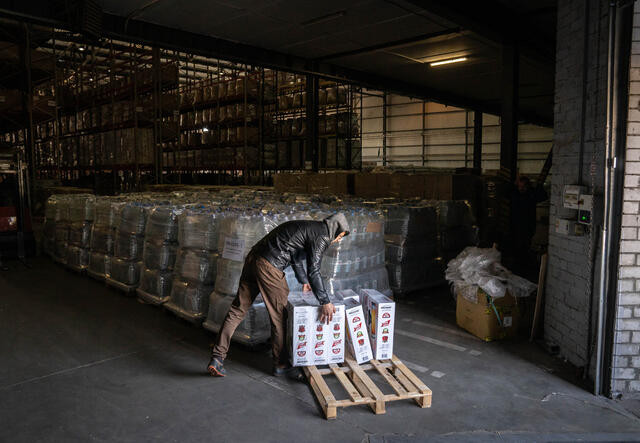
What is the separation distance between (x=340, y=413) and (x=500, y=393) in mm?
1495

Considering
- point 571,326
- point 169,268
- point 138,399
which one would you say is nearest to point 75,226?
point 169,268

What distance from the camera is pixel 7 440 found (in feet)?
11.1

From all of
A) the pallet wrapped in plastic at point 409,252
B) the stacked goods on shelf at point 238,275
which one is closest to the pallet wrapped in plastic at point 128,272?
the stacked goods on shelf at point 238,275

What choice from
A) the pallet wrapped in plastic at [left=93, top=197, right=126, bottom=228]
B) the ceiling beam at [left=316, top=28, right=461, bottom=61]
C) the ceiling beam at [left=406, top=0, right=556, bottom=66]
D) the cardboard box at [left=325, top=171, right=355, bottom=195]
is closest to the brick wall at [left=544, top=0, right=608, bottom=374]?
the ceiling beam at [left=406, top=0, right=556, bottom=66]

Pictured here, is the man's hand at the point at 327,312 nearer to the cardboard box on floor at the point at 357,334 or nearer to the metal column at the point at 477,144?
the cardboard box on floor at the point at 357,334

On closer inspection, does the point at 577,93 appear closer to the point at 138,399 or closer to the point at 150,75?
the point at 138,399

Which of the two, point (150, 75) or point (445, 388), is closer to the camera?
point (445, 388)

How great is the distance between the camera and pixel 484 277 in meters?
5.54

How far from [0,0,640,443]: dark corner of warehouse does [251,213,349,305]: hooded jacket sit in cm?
2

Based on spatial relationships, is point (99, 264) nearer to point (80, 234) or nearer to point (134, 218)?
point (80, 234)

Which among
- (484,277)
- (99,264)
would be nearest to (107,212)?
(99,264)

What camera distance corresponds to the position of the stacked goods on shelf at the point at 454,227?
318 inches

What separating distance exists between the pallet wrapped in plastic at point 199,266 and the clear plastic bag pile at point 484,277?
2.96 m

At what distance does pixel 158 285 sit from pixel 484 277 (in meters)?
4.34
